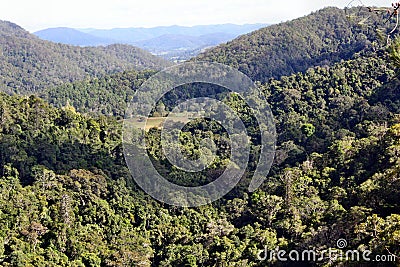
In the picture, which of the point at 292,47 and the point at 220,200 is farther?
the point at 292,47

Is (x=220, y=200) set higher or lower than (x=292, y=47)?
lower

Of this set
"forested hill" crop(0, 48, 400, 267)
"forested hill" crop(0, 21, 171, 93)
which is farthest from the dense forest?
"forested hill" crop(0, 21, 171, 93)

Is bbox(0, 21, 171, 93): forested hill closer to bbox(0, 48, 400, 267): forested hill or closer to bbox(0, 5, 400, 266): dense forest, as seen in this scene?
bbox(0, 5, 400, 266): dense forest

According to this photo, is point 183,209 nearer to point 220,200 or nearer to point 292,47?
point 220,200

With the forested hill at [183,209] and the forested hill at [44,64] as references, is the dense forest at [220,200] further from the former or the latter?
the forested hill at [44,64]

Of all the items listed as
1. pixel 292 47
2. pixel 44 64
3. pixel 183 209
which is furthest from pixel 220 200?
pixel 44 64

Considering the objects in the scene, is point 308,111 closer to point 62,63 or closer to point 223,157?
point 223,157

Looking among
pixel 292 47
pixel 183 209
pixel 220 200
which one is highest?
pixel 292 47
